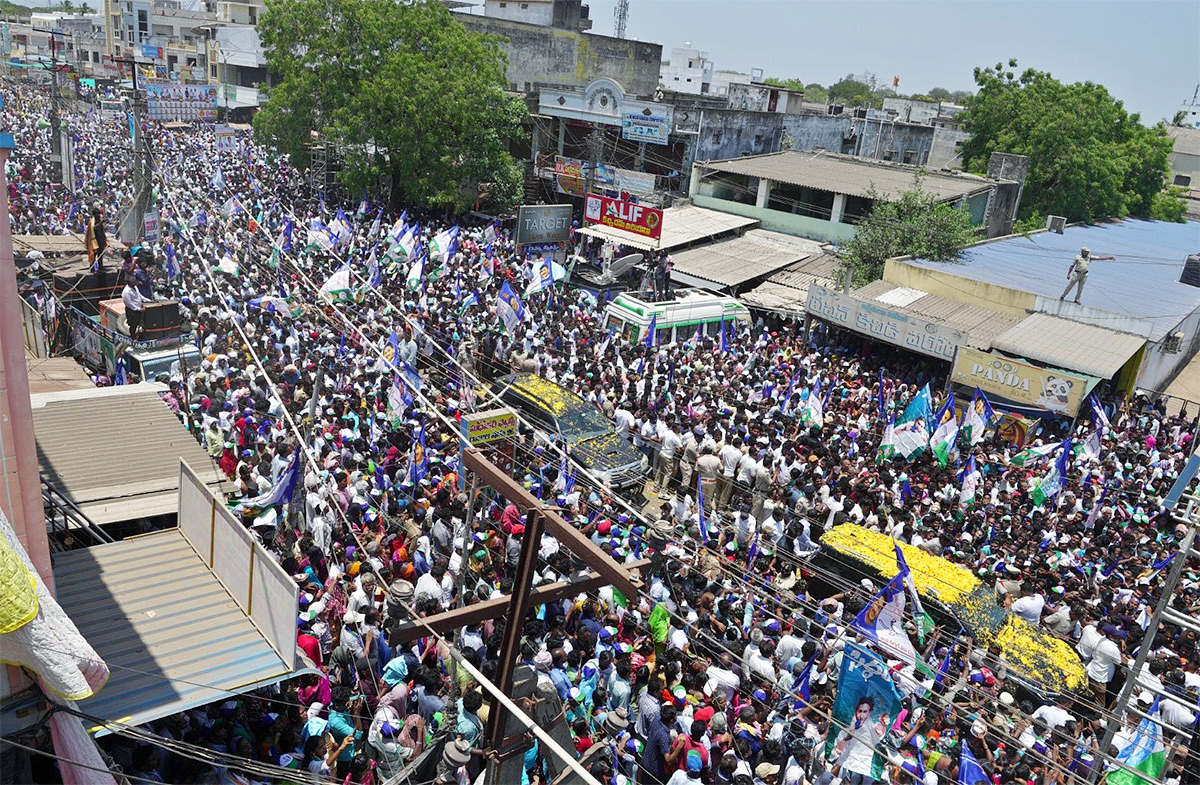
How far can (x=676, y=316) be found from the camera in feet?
67.7

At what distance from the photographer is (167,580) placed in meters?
7.50

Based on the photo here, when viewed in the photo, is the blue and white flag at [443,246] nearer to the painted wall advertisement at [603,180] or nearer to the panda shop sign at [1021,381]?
the painted wall advertisement at [603,180]

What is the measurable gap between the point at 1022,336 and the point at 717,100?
92.2ft

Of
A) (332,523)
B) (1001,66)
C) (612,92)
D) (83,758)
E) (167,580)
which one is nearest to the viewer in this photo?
(83,758)

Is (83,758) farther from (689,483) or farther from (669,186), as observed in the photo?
(669,186)

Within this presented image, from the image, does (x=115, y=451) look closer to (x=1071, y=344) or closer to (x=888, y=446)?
(x=888, y=446)

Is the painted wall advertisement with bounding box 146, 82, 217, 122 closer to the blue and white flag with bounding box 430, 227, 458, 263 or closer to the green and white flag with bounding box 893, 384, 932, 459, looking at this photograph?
the blue and white flag with bounding box 430, 227, 458, 263

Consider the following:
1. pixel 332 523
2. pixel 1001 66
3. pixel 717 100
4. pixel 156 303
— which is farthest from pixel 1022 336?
pixel 717 100

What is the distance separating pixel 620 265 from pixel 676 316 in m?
5.47

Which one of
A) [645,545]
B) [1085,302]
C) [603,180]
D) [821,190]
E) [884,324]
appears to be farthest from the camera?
[603,180]

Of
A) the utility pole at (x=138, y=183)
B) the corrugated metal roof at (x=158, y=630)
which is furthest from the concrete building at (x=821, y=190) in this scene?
the corrugated metal roof at (x=158, y=630)

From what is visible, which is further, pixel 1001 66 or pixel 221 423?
pixel 1001 66

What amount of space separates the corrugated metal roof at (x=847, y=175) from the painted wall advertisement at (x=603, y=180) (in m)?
2.43

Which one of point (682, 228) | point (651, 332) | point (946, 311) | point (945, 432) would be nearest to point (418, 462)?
point (945, 432)
